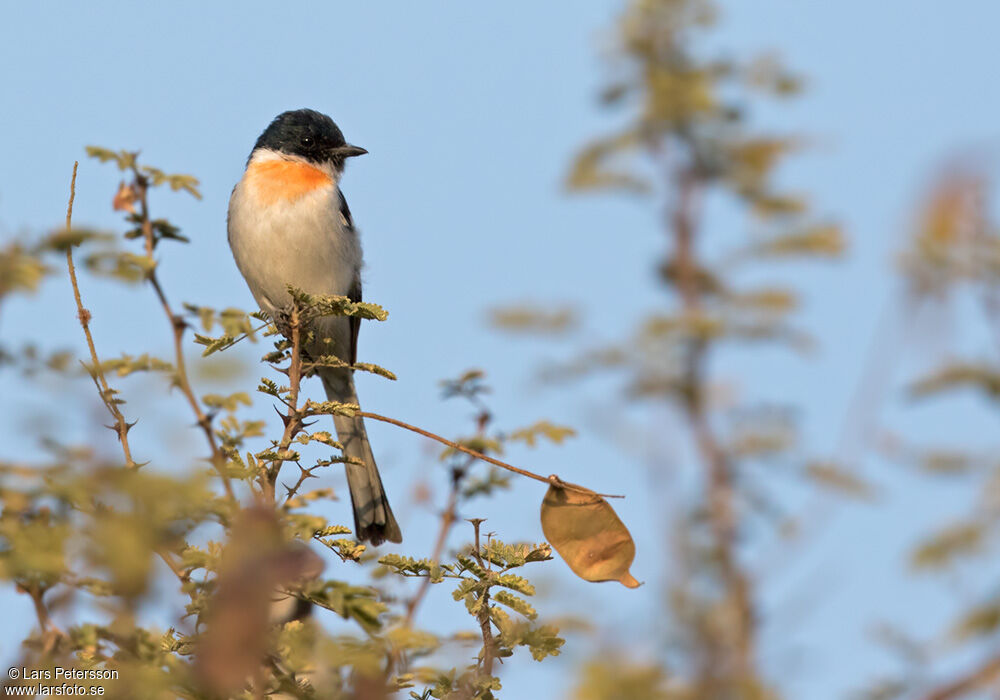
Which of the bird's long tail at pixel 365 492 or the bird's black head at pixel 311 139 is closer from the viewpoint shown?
the bird's long tail at pixel 365 492

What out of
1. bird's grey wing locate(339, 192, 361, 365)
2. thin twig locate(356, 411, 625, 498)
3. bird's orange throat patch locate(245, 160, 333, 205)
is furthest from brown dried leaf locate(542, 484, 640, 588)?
bird's orange throat patch locate(245, 160, 333, 205)

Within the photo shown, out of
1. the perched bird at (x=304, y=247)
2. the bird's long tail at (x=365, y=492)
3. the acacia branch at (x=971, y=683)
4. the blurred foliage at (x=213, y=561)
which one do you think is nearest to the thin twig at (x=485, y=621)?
the blurred foliage at (x=213, y=561)

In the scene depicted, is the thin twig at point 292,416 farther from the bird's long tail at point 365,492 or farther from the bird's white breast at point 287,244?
the bird's white breast at point 287,244

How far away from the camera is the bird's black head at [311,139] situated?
315 inches

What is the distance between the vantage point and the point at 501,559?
3.06 metres

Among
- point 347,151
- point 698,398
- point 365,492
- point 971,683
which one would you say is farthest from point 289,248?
point 971,683

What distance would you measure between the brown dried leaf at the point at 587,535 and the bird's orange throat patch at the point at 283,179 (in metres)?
4.34

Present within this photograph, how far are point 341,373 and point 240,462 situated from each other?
4221mm

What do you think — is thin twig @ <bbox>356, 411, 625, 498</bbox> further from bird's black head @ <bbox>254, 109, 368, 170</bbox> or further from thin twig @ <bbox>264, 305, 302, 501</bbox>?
bird's black head @ <bbox>254, 109, 368, 170</bbox>

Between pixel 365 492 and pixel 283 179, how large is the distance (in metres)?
2.40

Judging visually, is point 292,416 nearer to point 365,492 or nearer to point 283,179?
point 365,492

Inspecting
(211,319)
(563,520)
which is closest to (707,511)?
(563,520)

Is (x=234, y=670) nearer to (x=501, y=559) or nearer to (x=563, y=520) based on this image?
(x=501, y=559)

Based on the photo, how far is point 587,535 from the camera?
131 inches
